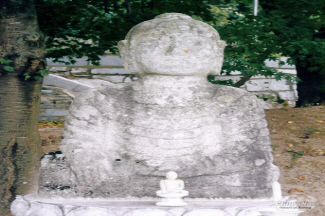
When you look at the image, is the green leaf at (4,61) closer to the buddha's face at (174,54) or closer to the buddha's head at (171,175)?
the buddha's face at (174,54)

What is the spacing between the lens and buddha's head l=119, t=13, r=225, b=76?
154 inches

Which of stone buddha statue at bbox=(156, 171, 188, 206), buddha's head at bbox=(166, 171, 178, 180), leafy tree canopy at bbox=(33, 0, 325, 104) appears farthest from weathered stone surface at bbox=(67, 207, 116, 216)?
leafy tree canopy at bbox=(33, 0, 325, 104)

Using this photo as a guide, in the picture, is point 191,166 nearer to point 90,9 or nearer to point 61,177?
point 61,177

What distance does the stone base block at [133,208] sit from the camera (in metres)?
3.38

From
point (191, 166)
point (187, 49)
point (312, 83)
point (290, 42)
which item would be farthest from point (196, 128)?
point (312, 83)

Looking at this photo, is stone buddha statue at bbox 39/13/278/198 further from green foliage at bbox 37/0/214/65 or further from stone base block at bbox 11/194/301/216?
green foliage at bbox 37/0/214/65

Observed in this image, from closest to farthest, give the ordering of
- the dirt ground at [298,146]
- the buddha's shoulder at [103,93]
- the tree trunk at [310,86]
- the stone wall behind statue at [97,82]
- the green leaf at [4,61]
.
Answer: the buddha's shoulder at [103,93], the green leaf at [4,61], the dirt ground at [298,146], the tree trunk at [310,86], the stone wall behind statue at [97,82]

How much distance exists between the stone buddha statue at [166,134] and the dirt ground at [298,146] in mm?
2333

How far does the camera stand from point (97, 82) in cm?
1102

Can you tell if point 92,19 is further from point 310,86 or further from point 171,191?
point 171,191

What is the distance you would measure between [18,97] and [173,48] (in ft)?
8.40

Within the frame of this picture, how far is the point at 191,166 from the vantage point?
392 cm

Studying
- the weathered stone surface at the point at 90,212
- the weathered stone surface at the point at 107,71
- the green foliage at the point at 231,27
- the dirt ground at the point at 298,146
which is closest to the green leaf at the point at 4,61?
the green foliage at the point at 231,27

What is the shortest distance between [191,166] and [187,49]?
2.65 ft
